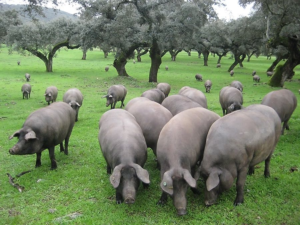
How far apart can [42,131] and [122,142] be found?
2527mm

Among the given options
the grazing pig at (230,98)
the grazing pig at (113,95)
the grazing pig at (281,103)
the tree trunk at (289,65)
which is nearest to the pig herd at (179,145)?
the grazing pig at (281,103)

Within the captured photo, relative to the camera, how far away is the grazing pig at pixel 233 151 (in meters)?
5.66

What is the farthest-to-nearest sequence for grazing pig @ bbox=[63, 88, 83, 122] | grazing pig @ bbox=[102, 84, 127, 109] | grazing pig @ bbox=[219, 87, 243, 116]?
grazing pig @ bbox=[102, 84, 127, 109] < grazing pig @ bbox=[63, 88, 83, 122] < grazing pig @ bbox=[219, 87, 243, 116]

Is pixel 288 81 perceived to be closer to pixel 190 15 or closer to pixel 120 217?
pixel 190 15

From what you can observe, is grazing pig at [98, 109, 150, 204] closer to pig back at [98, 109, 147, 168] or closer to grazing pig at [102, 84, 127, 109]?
pig back at [98, 109, 147, 168]

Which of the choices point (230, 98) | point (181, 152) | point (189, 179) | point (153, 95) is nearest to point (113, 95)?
point (153, 95)

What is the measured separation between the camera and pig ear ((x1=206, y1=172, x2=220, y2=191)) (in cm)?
543

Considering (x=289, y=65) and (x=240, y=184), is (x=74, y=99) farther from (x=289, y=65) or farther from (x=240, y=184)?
(x=289, y=65)

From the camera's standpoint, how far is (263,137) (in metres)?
6.16

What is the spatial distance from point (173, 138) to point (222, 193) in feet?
5.78

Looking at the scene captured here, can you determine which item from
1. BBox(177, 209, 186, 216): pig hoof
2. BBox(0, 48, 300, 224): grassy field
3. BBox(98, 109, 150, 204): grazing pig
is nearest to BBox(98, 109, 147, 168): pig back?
BBox(98, 109, 150, 204): grazing pig

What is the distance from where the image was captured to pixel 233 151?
567cm

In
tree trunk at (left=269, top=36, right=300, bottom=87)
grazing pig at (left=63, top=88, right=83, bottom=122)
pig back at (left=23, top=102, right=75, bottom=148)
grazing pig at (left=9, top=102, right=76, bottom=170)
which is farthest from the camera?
tree trunk at (left=269, top=36, right=300, bottom=87)

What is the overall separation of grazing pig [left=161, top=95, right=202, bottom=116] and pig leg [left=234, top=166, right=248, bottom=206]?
343 cm
